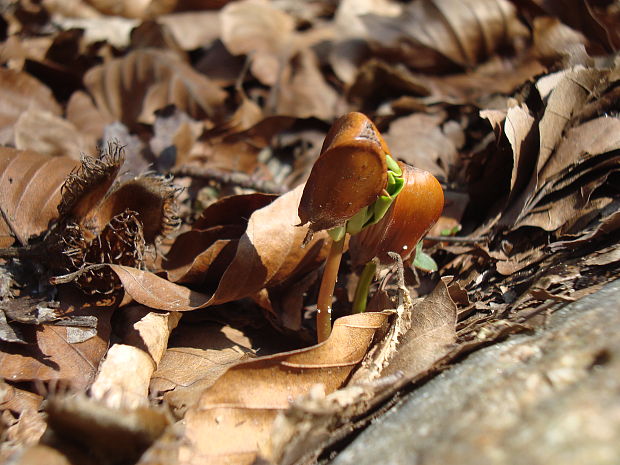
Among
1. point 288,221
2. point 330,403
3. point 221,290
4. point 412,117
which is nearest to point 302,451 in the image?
point 330,403

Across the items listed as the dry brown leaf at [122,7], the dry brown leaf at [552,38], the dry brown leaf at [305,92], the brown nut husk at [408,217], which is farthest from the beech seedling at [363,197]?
the dry brown leaf at [122,7]

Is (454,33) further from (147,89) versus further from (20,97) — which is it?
(20,97)

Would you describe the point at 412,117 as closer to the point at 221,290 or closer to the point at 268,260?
the point at 268,260

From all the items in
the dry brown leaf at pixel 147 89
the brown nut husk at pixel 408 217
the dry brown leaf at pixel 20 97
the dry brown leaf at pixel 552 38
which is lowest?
the dry brown leaf at pixel 20 97

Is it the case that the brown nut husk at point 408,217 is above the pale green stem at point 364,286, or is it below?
above

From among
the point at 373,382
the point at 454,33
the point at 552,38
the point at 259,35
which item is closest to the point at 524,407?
the point at 373,382

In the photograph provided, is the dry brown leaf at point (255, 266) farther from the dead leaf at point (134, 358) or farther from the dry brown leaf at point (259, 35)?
the dry brown leaf at point (259, 35)

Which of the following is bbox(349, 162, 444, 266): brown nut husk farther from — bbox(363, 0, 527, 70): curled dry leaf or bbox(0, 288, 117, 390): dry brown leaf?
bbox(363, 0, 527, 70): curled dry leaf
